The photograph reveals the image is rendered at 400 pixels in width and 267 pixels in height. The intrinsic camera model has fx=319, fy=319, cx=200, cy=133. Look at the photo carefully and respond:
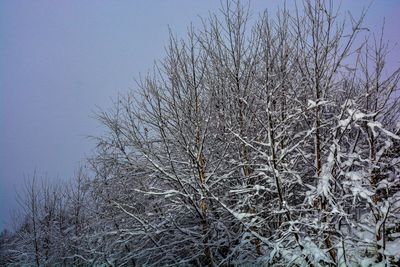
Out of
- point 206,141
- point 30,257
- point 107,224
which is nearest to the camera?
point 206,141

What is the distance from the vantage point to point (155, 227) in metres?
7.24

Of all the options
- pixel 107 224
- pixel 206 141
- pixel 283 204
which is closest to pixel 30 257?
pixel 107 224

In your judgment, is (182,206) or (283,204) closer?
(283,204)

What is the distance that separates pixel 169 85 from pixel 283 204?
171 inches

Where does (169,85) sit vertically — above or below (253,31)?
below

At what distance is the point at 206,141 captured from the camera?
792 centimetres

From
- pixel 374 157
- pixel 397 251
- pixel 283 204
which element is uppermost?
pixel 374 157

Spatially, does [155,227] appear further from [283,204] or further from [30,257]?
[30,257]

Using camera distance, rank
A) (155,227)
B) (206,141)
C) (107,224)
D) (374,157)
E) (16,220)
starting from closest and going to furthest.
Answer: (374,157)
(155,227)
(206,141)
(107,224)
(16,220)

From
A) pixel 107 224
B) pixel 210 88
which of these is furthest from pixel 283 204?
pixel 107 224

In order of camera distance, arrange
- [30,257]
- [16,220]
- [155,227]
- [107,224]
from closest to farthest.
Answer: [155,227], [107,224], [30,257], [16,220]

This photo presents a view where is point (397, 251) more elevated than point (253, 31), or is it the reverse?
point (253, 31)

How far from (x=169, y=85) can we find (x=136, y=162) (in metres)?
2.15

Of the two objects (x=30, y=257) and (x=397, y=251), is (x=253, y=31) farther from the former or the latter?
(x=30, y=257)
